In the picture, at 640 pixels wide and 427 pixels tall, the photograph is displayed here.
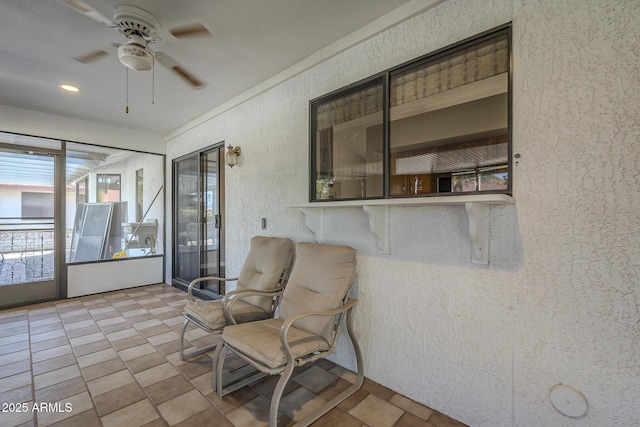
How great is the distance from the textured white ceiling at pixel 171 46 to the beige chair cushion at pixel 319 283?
170cm

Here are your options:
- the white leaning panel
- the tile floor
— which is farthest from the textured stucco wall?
the white leaning panel

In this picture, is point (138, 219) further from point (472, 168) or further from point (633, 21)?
point (633, 21)

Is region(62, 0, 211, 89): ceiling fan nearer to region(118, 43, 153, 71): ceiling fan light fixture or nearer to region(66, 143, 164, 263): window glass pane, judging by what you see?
region(118, 43, 153, 71): ceiling fan light fixture

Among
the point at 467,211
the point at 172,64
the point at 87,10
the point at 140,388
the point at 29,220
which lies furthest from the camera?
the point at 29,220

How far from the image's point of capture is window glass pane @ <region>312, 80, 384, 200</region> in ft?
7.02

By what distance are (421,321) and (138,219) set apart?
514 centimetres

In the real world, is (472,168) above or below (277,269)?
above

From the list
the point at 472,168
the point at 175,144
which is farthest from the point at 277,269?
the point at 175,144

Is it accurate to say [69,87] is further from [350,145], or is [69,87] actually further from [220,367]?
[220,367]

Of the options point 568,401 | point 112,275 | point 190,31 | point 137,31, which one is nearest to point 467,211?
point 568,401

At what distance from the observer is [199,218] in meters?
4.36

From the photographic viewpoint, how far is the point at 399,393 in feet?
6.53

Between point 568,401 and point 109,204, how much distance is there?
5.95 m

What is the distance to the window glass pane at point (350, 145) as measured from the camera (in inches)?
84.2
